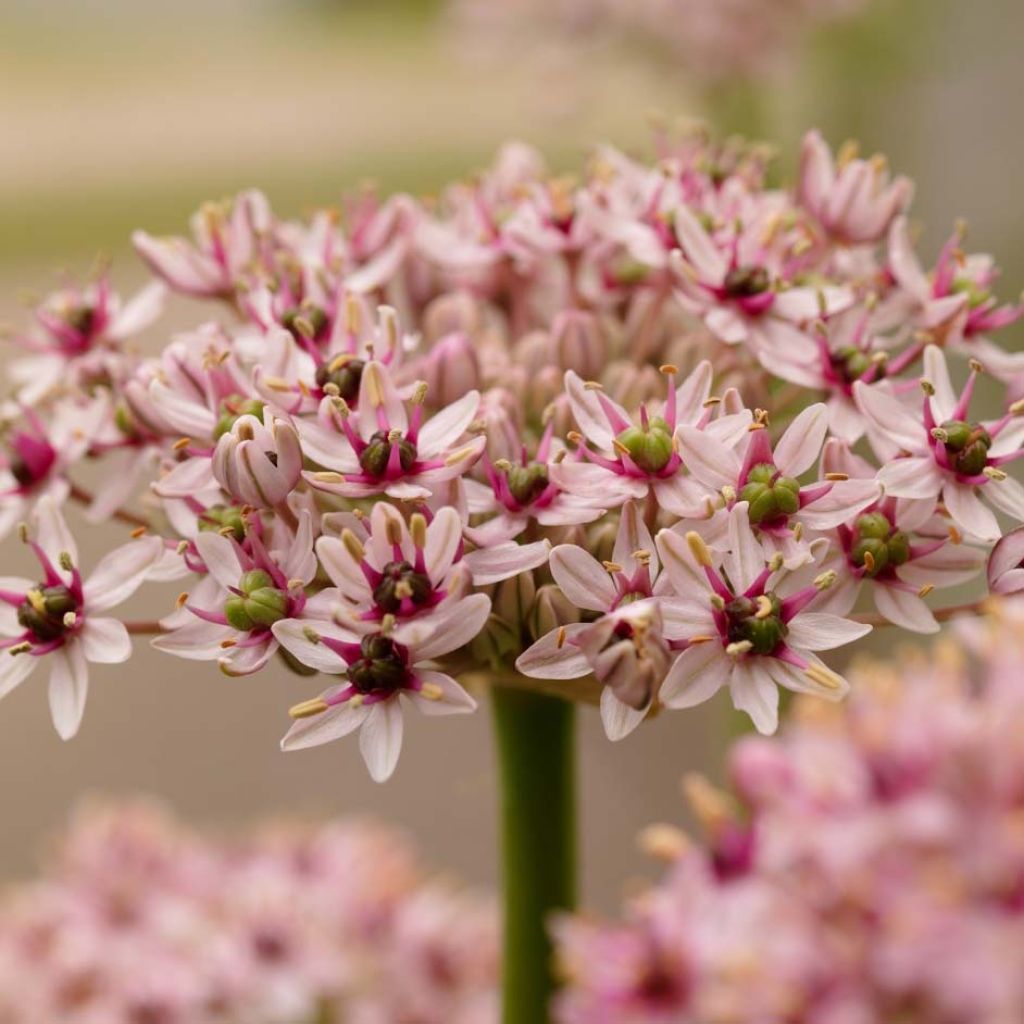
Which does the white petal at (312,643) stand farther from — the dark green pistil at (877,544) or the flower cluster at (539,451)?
the dark green pistil at (877,544)

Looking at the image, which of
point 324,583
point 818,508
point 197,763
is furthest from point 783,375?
point 197,763

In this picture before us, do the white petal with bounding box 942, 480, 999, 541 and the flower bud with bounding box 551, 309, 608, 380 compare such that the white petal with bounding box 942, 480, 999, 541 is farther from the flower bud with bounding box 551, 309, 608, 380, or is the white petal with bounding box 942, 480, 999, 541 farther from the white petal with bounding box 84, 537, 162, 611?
the white petal with bounding box 84, 537, 162, 611

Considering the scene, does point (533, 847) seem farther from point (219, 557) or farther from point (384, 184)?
point (384, 184)

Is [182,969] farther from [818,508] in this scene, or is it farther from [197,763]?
[197,763]

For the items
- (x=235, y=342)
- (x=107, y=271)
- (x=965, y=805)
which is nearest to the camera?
(x=965, y=805)

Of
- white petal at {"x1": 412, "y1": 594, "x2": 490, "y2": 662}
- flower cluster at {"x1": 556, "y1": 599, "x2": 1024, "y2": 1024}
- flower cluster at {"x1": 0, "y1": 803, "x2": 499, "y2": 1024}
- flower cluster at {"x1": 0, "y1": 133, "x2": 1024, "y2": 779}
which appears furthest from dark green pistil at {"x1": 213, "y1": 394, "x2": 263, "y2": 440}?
flower cluster at {"x1": 0, "y1": 803, "x2": 499, "y2": 1024}

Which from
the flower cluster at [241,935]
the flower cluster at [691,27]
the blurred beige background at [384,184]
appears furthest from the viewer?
the blurred beige background at [384,184]

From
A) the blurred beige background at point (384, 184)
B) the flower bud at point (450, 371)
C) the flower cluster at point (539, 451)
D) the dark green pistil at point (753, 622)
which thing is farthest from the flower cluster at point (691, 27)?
the dark green pistil at point (753, 622)
